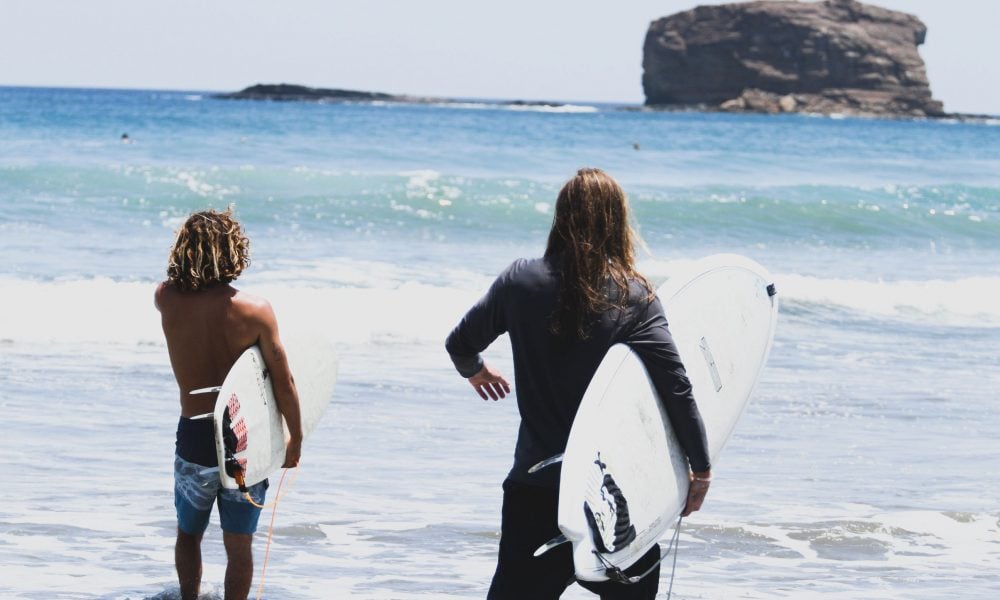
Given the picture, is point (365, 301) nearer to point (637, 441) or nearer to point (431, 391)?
point (431, 391)

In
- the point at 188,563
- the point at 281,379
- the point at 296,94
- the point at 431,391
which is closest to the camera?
the point at 281,379

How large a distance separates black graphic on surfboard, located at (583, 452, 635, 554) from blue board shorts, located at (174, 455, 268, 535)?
1.01m

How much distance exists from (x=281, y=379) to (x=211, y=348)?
0.19 metres

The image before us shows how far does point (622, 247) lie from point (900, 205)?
794 inches

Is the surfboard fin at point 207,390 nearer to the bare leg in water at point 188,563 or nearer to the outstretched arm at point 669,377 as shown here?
the bare leg in water at point 188,563

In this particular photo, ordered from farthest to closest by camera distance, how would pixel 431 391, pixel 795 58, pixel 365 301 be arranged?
pixel 795 58, pixel 365 301, pixel 431 391

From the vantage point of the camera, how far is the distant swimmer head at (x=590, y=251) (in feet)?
8.82

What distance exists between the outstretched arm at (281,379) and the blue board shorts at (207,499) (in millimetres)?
121

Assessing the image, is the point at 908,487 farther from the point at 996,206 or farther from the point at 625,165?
the point at 625,165

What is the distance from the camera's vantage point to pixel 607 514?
2725 mm

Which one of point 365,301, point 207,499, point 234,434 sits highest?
point 234,434

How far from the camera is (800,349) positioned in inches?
366

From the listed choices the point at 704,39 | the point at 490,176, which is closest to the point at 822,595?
the point at 490,176

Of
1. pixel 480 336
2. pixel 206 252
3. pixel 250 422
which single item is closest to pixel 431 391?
pixel 250 422
